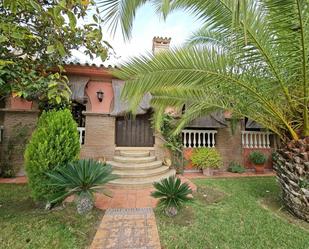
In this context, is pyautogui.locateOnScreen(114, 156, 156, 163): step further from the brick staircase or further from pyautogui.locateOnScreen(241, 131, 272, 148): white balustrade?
pyautogui.locateOnScreen(241, 131, 272, 148): white balustrade

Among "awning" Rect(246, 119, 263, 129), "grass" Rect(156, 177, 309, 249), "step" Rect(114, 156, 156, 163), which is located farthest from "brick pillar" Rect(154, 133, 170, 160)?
"awning" Rect(246, 119, 263, 129)

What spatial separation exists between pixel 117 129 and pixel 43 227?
635cm

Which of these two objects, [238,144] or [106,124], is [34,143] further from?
[238,144]

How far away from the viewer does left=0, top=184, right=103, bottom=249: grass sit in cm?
347

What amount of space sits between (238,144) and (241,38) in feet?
26.5

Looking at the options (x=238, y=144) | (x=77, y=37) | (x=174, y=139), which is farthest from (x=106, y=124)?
(x=238, y=144)

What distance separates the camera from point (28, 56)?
4512 mm

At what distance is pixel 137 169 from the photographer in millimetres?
7895

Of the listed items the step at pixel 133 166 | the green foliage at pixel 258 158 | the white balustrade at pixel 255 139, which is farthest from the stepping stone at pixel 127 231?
the white balustrade at pixel 255 139

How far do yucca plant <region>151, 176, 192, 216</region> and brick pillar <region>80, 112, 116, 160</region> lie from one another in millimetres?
5321

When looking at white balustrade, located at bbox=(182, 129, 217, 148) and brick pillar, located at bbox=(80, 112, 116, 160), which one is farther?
white balustrade, located at bbox=(182, 129, 217, 148)

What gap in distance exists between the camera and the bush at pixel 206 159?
9273 mm

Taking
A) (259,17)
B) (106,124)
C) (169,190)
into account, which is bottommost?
(169,190)

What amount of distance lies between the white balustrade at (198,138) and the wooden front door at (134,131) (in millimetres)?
1845
